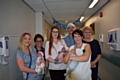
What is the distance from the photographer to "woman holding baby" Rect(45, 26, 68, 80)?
2.01 m

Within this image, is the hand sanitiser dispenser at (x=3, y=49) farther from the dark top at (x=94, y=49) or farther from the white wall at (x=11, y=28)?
the dark top at (x=94, y=49)

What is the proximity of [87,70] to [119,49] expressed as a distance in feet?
3.75

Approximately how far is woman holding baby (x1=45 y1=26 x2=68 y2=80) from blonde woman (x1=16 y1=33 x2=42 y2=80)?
0.25 m

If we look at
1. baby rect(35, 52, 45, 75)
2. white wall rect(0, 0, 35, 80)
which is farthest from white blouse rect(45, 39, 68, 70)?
white wall rect(0, 0, 35, 80)

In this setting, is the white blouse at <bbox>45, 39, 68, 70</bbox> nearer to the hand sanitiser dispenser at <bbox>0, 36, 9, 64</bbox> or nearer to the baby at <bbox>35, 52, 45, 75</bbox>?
the baby at <bbox>35, 52, 45, 75</bbox>

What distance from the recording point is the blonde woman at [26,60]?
1828 millimetres

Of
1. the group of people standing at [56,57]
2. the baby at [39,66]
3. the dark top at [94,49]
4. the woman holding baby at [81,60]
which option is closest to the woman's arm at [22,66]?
the group of people standing at [56,57]

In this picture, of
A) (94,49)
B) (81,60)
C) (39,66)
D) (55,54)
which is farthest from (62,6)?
(81,60)

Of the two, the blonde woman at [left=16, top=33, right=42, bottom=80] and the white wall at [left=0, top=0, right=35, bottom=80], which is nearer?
the blonde woman at [left=16, top=33, right=42, bottom=80]

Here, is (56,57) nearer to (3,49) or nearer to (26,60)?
(26,60)

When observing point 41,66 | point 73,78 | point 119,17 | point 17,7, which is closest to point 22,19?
point 17,7

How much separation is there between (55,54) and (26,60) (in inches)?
18.2

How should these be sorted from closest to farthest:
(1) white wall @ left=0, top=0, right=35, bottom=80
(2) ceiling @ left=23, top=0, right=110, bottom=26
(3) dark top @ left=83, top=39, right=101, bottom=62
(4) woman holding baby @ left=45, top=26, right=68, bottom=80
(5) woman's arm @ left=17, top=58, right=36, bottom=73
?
1. (5) woman's arm @ left=17, top=58, right=36, bottom=73
2. (4) woman holding baby @ left=45, top=26, right=68, bottom=80
3. (1) white wall @ left=0, top=0, right=35, bottom=80
4. (3) dark top @ left=83, top=39, right=101, bottom=62
5. (2) ceiling @ left=23, top=0, right=110, bottom=26

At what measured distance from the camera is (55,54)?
6.64 feet
